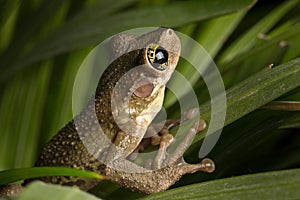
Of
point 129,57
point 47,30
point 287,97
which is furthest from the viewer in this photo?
point 47,30

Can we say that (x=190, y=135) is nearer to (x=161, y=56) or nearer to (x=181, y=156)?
(x=181, y=156)

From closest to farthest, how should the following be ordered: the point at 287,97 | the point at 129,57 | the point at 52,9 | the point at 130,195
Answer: the point at 287,97 < the point at 130,195 < the point at 129,57 < the point at 52,9

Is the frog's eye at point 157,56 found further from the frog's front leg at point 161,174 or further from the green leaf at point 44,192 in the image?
the green leaf at point 44,192

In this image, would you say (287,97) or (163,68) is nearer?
(287,97)

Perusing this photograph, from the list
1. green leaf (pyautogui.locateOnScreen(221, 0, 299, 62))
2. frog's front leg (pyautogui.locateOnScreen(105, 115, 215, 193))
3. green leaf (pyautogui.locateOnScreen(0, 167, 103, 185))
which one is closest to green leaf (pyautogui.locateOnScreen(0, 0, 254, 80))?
green leaf (pyautogui.locateOnScreen(221, 0, 299, 62))

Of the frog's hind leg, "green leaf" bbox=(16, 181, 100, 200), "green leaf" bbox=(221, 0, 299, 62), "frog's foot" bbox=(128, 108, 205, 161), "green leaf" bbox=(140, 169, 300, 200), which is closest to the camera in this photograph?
"green leaf" bbox=(16, 181, 100, 200)

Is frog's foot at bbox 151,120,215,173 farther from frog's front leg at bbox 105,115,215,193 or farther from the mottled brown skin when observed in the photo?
the mottled brown skin

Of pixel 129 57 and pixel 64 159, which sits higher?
pixel 129 57

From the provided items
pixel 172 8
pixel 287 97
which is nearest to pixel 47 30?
pixel 172 8

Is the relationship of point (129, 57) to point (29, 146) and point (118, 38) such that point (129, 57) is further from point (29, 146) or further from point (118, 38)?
point (29, 146)
